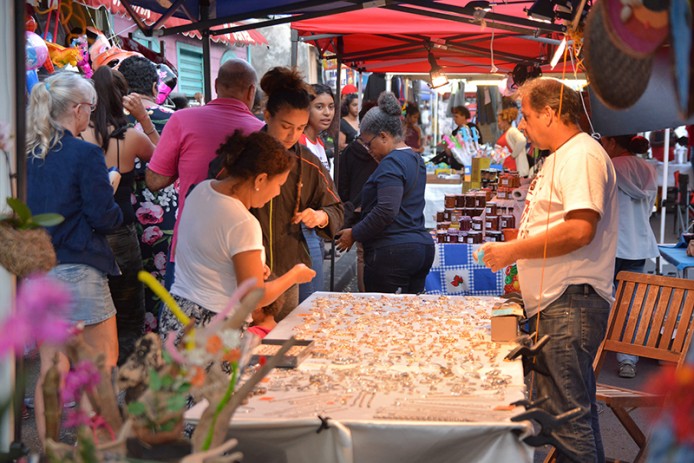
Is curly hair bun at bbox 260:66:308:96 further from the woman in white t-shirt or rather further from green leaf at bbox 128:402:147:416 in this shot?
green leaf at bbox 128:402:147:416

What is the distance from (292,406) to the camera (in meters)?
2.16

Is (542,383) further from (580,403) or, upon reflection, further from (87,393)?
(87,393)

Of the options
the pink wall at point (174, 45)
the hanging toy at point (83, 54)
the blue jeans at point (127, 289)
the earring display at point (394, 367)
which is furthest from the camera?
the pink wall at point (174, 45)

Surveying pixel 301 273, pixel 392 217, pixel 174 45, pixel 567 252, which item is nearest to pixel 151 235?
pixel 392 217

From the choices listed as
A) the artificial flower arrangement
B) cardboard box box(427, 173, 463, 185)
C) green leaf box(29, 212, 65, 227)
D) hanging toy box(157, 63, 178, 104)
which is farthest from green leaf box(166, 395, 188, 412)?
cardboard box box(427, 173, 463, 185)

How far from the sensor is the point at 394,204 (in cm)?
473

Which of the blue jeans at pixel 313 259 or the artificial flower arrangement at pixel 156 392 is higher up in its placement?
the artificial flower arrangement at pixel 156 392

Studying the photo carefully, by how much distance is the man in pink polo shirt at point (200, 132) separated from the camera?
12.3 feet

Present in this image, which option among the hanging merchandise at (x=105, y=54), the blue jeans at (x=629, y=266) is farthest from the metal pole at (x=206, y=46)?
the blue jeans at (x=629, y=266)

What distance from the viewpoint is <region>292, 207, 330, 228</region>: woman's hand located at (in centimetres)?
346

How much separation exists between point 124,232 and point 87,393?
285 centimetres

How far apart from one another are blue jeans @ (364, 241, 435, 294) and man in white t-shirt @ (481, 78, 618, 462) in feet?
6.16

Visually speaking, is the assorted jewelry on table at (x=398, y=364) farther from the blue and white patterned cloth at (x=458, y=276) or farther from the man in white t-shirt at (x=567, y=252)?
the blue and white patterned cloth at (x=458, y=276)

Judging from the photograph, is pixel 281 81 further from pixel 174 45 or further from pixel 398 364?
pixel 174 45
